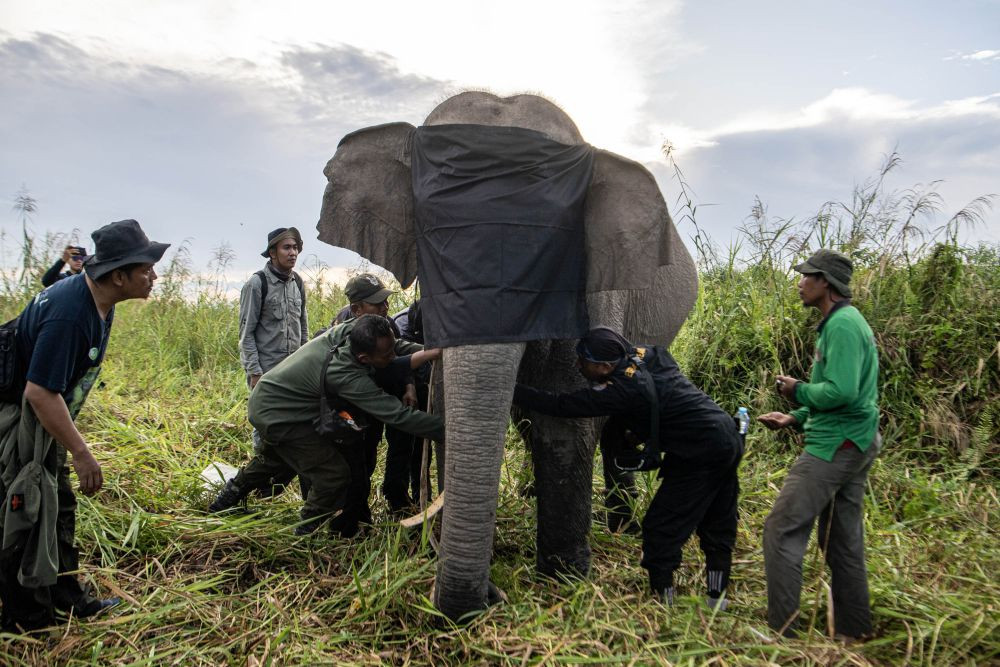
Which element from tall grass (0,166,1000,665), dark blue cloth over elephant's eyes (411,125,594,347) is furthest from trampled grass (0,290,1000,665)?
dark blue cloth over elephant's eyes (411,125,594,347)

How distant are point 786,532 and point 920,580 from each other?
1.04 m

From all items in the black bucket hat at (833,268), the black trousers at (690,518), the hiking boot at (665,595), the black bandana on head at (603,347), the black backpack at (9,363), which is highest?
the black bucket hat at (833,268)

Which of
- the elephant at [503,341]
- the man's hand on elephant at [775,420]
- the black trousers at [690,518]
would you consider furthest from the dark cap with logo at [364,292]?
the man's hand on elephant at [775,420]

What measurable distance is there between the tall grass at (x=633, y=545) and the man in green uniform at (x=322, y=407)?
0.30 meters

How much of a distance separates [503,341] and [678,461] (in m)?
1.24

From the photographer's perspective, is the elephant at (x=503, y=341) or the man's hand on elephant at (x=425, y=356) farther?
the man's hand on elephant at (x=425, y=356)

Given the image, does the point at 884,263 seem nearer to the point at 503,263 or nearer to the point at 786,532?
the point at 786,532

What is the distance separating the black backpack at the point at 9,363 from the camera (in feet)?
9.78

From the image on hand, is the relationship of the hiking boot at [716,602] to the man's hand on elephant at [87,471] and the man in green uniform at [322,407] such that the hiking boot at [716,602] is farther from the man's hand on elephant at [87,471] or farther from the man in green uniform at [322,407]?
the man's hand on elephant at [87,471]

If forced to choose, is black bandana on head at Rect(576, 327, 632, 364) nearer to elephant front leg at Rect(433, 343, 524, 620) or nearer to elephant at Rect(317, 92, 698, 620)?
elephant at Rect(317, 92, 698, 620)

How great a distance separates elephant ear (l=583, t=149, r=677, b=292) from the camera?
3.19m

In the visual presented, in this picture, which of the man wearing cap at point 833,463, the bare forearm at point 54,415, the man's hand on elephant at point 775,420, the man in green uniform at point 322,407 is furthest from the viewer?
the man in green uniform at point 322,407

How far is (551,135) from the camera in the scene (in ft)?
11.0

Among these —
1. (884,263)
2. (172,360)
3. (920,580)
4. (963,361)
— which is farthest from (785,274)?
(172,360)
